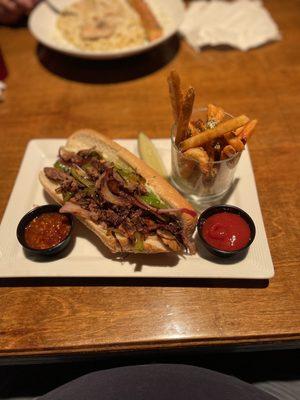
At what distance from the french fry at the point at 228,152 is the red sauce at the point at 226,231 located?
0.90 ft

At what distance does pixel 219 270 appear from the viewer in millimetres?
1654

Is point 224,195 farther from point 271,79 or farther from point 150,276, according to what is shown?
point 271,79

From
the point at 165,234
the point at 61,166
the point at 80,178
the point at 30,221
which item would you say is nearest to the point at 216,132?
the point at 165,234

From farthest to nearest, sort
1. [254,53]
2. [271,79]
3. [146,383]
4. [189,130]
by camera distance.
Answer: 1. [254,53]
2. [271,79]
3. [189,130]
4. [146,383]

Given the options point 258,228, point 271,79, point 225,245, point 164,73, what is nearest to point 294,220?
point 258,228

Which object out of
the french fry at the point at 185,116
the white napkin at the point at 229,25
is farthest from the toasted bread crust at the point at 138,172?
the white napkin at the point at 229,25

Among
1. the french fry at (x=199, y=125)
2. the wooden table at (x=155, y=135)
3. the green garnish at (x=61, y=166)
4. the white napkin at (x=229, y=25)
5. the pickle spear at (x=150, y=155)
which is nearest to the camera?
the wooden table at (x=155, y=135)

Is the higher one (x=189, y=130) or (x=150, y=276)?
(x=189, y=130)

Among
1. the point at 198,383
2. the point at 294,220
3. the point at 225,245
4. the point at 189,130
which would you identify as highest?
the point at 189,130

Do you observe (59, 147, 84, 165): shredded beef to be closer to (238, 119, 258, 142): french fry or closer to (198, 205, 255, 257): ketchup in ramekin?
(198, 205, 255, 257): ketchup in ramekin

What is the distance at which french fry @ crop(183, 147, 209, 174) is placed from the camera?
1.74 meters

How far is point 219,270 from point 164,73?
181 centimetres

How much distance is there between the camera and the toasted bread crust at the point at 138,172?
5.59 ft

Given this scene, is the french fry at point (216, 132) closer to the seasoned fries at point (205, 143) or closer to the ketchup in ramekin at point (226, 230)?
the seasoned fries at point (205, 143)
